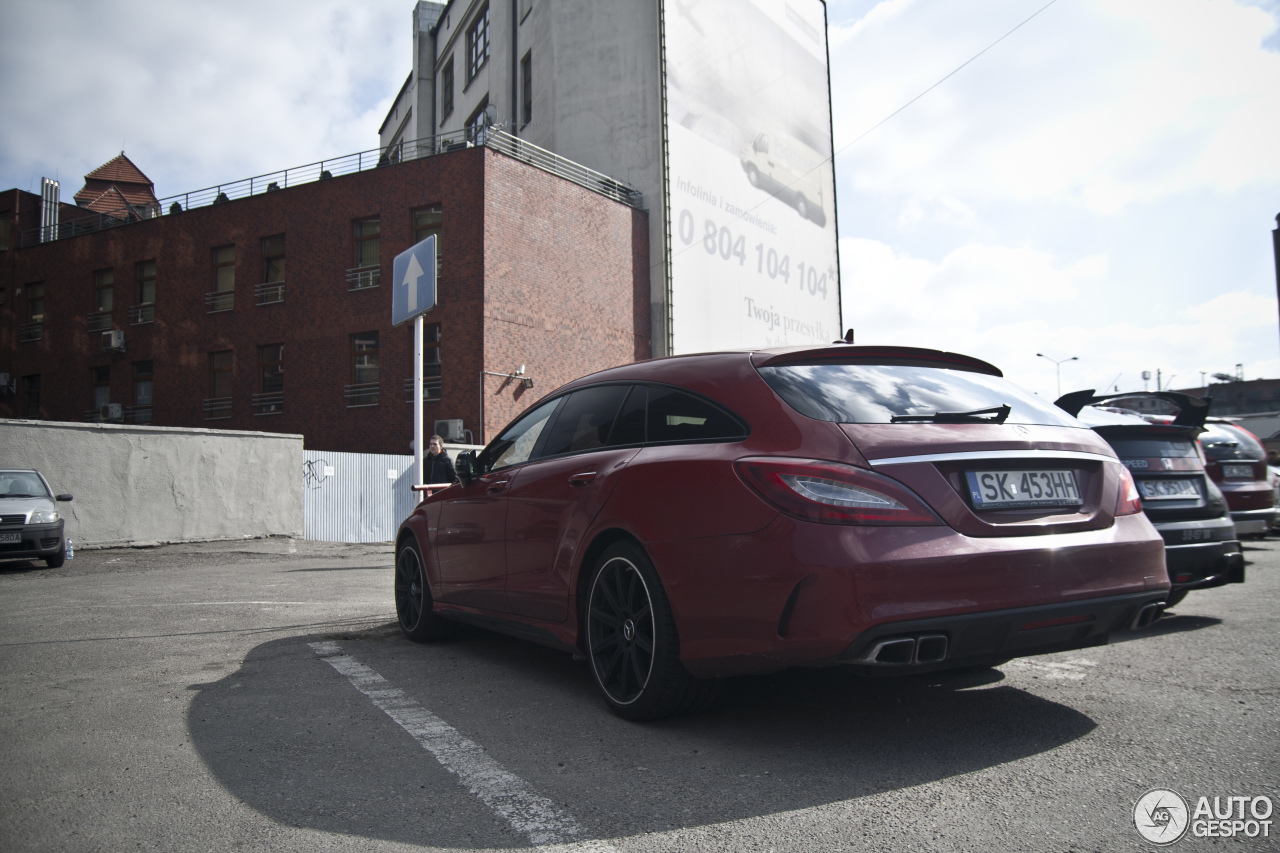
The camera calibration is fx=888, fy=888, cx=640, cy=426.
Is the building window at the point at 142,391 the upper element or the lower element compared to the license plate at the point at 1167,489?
upper

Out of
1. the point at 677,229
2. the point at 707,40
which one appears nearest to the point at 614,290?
the point at 677,229

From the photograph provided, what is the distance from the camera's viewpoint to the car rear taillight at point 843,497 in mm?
2965

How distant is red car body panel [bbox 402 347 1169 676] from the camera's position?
2.91 metres

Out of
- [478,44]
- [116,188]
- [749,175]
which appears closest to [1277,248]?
[749,175]

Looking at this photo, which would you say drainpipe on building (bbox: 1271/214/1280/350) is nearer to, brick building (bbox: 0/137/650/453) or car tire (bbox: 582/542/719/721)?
brick building (bbox: 0/137/650/453)

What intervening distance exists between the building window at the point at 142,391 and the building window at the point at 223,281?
3.69 m

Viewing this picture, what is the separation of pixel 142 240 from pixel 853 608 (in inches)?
1290

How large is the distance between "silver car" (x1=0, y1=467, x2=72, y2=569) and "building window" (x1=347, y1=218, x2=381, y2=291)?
1278 centimetres

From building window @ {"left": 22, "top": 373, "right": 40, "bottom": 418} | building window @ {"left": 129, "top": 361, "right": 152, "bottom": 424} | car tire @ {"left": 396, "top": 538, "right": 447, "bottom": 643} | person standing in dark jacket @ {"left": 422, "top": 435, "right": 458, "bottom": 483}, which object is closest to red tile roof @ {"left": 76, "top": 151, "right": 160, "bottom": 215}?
building window @ {"left": 22, "top": 373, "right": 40, "bottom": 418}

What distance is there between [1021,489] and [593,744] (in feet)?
6.07

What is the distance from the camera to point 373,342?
25.2 m

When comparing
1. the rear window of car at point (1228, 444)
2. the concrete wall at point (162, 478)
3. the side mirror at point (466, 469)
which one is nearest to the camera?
the side mirror at point (466, 469)

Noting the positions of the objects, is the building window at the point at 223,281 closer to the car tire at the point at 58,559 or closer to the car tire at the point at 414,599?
the car tire at the point at 58,559

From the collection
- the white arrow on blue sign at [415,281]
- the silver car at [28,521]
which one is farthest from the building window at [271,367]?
the white arrow on blue sign at [415,281]
